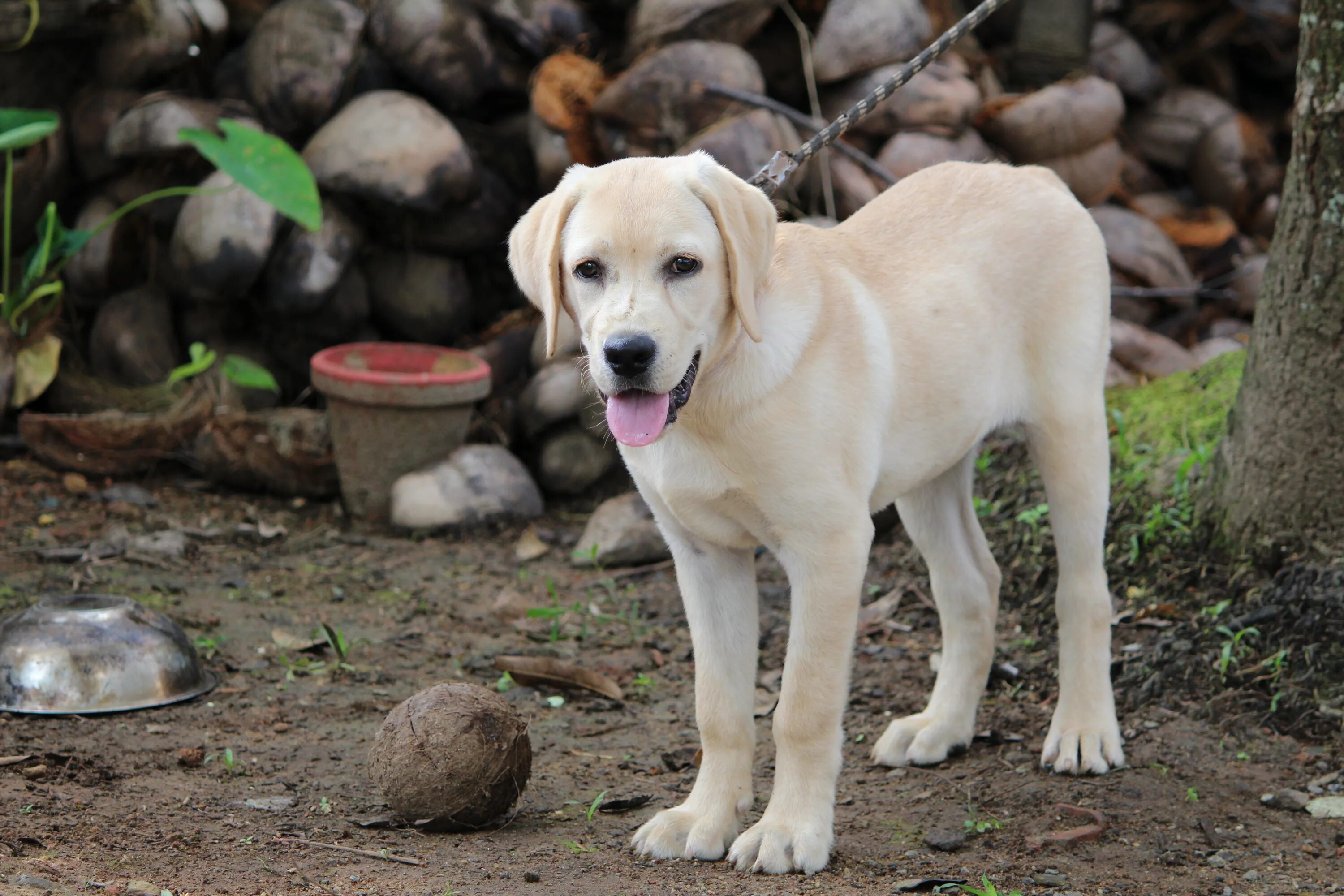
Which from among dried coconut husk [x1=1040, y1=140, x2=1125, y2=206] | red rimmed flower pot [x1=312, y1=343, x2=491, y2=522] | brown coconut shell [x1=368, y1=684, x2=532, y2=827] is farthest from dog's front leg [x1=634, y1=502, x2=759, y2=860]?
dried coconut husk [x1=1040, y1=140, x2=1125, y2=206]

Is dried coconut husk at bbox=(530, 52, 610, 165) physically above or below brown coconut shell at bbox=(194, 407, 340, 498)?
above

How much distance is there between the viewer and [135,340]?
24.1 feet

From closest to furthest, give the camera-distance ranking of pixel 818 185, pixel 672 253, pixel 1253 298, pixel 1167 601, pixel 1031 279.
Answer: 1. pixel 672 253
2. pixel 1031 279
3. pixel 1167 601
4. pixel 818 185
5. pixel 1253 298

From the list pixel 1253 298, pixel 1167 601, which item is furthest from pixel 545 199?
pixel 1253 298

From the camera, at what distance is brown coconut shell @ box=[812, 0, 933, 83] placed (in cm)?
737

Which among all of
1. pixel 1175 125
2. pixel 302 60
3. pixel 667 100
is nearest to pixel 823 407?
pixel 667 100

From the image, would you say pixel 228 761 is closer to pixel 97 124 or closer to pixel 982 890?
pixel 982 890

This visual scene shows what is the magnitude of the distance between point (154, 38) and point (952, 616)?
18.3 ft

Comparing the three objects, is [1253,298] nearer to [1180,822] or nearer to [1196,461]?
[1196,461]

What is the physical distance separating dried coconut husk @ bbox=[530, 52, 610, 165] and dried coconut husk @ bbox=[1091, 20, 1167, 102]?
10.8 ft

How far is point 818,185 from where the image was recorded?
714 cm

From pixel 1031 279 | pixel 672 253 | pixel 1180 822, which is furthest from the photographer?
pixel 1031 279

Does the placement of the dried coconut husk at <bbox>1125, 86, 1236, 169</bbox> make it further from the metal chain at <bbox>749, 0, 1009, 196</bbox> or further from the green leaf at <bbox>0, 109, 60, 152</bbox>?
the green leaf at <bbox>0, 109, 60, 152</bbox>

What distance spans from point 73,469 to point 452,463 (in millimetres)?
1942
